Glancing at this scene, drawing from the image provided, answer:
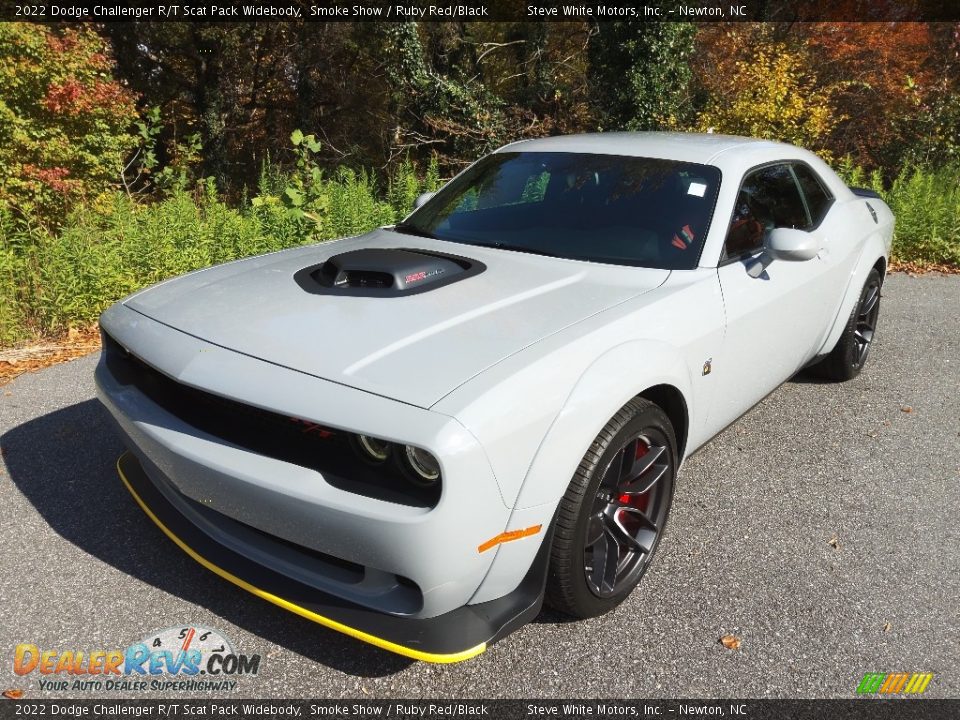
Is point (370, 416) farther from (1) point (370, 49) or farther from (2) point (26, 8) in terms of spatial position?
(1) point (370, 49)

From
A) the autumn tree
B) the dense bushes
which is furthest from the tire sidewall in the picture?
the autumn tree

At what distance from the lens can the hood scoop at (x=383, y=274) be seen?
2709mm

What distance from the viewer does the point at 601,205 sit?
335 cm

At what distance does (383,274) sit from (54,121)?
1022 centimetres

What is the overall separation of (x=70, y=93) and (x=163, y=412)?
1010 centimetres

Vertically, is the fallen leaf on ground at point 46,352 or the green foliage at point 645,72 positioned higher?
the green foliage at point 645,72

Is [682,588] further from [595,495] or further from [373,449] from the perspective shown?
[373,449]

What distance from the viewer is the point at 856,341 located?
478 centimetres

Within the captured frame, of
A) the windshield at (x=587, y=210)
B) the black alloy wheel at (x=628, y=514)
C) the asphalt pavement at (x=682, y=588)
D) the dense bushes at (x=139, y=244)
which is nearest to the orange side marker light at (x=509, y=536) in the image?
the black alloy wheel at (x=628, y=514)

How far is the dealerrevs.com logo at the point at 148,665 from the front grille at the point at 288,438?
2.35ft

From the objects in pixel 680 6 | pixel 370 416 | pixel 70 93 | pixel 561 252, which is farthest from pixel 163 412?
pixel 680 6

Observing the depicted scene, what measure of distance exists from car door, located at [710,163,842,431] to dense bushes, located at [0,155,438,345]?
4362 mm

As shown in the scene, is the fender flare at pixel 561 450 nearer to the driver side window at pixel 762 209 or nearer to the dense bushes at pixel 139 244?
the driver side window at pixel 762 209

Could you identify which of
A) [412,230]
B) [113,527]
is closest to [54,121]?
[412,230]
